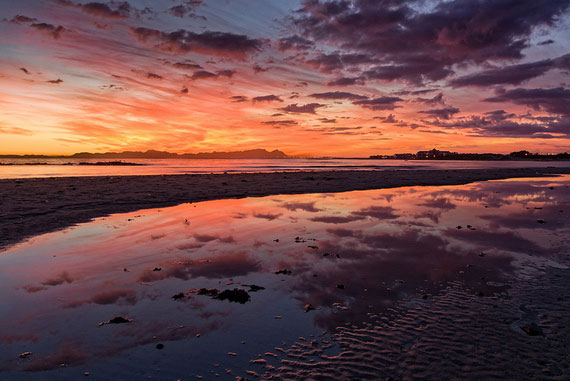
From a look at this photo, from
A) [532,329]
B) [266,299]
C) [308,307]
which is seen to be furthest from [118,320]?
[532,329]

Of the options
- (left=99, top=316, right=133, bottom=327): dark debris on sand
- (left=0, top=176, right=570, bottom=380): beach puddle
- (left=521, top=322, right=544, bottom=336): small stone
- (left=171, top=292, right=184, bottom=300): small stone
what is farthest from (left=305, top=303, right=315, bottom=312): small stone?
(left=521, top=322, right=544, bottom=336): small stone

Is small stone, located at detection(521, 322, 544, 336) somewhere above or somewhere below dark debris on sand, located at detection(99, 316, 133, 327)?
above

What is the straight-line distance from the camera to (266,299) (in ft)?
24.3

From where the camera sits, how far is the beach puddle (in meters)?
5.11

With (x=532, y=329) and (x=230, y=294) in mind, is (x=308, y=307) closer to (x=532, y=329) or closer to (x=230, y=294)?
(x=230, y=294)

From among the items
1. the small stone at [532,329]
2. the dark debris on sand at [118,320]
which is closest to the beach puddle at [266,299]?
the dark debris on sand at [118,320]

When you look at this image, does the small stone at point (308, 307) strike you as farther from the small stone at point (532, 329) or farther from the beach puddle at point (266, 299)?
the small stone at point (532, 329)

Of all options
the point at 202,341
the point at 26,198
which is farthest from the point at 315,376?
the point at 26,198

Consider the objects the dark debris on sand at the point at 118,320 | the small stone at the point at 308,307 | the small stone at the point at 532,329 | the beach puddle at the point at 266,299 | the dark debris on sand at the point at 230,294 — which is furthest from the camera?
the dark debris on sand at the point at 230,294

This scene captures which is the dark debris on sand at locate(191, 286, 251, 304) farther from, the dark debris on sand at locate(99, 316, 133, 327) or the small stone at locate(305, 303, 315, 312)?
the dark debris on sand at locate(99, 316, 133, 327)

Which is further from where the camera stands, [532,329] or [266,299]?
[266,299]

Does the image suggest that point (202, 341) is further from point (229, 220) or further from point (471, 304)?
point (229, 220)

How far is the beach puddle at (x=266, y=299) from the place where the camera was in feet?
16.8

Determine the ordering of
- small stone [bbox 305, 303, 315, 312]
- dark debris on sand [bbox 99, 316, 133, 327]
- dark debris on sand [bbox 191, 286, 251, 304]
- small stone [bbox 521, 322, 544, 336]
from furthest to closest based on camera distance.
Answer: dark debris on sand [bbox 191, 286, 251, 304], small stone [bbox 305, 303, 315, 312], dark debris on sand [bbox 99, 316, 133, 327], small stone [bbox 521, 322, 544, 336]
